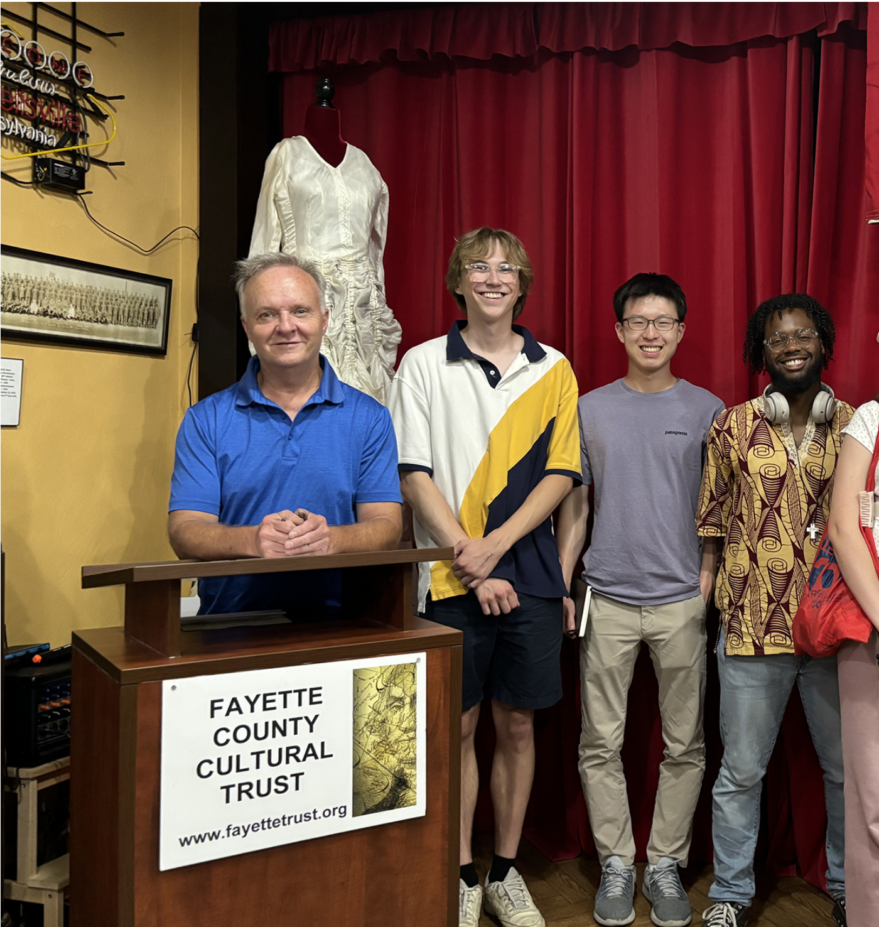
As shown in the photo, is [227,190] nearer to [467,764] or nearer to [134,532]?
[134,532]

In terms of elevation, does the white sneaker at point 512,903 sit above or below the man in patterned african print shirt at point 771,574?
below

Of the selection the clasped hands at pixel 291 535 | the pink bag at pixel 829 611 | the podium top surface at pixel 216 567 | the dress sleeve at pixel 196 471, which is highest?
the dress sleeve at pixel 196 471

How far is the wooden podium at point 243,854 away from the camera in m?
1.25

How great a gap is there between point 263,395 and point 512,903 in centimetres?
151

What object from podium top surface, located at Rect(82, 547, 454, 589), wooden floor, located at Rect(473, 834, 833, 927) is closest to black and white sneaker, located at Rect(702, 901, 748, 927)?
wooden floor, located at Rect(473, 834, 833, 927)

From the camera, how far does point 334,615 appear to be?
1.68 meters

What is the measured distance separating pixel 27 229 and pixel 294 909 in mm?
2013

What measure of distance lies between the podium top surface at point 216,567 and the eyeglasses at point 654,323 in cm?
124

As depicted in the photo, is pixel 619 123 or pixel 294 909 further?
pixel 619 123

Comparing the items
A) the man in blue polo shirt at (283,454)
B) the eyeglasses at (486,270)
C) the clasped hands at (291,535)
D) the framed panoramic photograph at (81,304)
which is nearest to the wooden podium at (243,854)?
the clasped hands at (291,535)

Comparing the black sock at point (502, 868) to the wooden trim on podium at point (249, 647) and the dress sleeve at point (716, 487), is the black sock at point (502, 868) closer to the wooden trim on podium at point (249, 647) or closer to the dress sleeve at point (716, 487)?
the dress sleeve at point (716, 487)

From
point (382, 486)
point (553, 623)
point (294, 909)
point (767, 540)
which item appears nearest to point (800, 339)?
point (767, 540)

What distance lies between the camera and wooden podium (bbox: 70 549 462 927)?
4.09 ft

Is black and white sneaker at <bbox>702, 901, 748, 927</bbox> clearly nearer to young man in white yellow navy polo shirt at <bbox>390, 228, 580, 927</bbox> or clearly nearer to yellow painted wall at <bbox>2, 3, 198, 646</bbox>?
young man in white yellow navy polo shirt at <bbox>390, 228, 580, 927</bbox>
